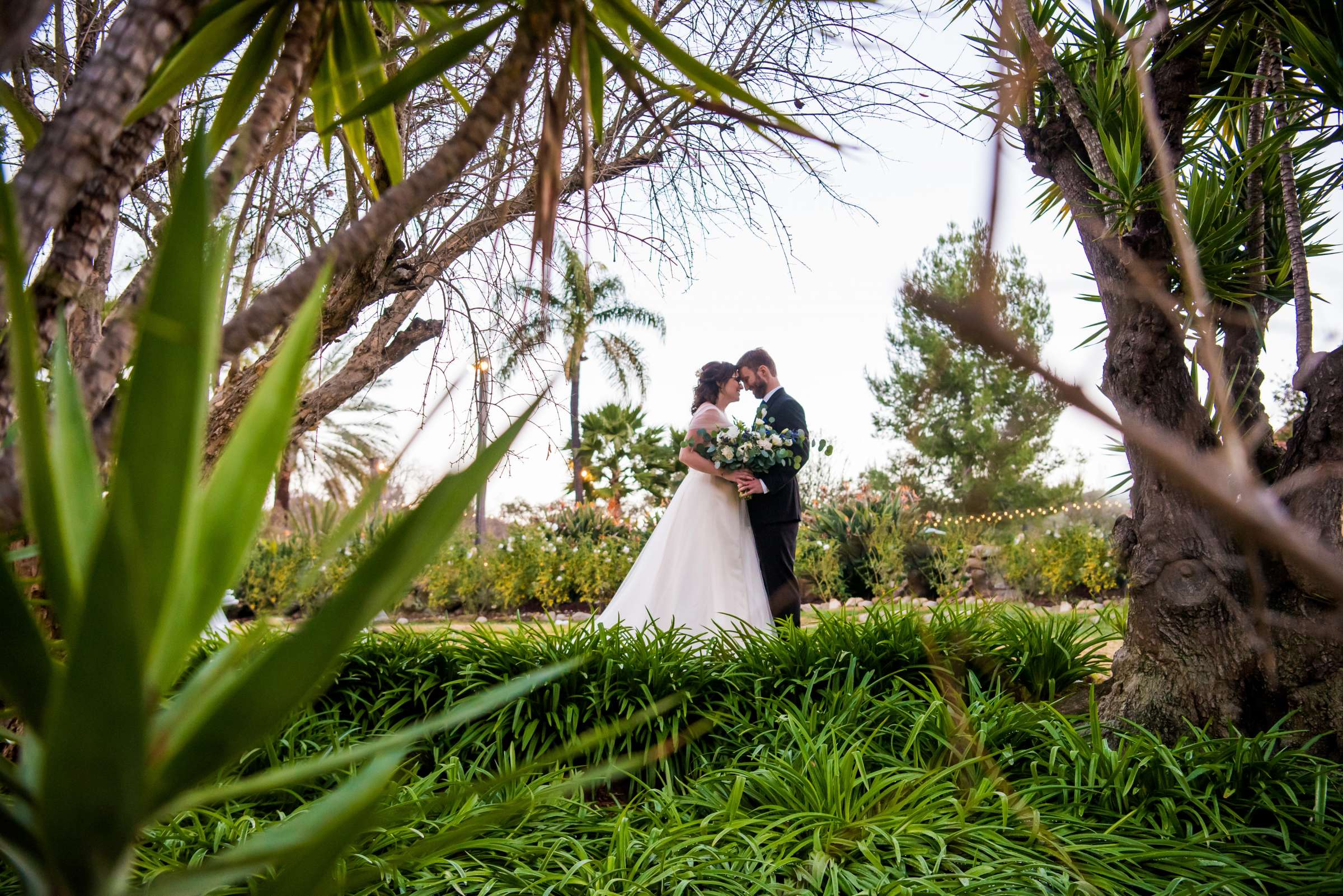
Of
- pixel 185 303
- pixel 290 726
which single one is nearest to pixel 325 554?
pixel 185 303

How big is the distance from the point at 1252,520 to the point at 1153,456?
0.10 meters

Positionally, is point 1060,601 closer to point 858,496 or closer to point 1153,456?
point 858,496

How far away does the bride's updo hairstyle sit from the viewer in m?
6.79

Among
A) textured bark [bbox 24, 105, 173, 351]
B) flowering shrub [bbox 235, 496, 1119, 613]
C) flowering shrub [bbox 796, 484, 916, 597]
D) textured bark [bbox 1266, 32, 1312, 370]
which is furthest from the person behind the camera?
flowering shrub [bbox 235, 496, 1119, 613]

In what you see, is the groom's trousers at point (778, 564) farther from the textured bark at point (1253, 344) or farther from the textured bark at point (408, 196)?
the textured bark at point (408, 196)

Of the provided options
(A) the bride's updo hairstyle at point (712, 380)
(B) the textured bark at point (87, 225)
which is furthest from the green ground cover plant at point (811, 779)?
(A) the bride's updo hairstyle at point (712, 380)

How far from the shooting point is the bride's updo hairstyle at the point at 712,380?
6.79 metres

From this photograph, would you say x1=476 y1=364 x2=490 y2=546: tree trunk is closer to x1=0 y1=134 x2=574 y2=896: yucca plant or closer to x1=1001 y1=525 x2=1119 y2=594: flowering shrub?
x1=0 y1=134 x2=574 y2=896: yucca plant

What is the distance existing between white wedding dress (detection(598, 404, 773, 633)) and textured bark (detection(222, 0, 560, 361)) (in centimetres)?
491

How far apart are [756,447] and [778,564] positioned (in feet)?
2.98

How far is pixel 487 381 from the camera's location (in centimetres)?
306

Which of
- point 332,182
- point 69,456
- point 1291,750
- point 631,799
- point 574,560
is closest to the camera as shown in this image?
point 69,456

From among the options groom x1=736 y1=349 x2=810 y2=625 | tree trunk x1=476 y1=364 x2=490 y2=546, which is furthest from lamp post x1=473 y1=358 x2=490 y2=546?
groom x1=736 y1=349 x2=810 y2=625

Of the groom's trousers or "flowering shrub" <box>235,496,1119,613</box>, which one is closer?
the groom's trousers
